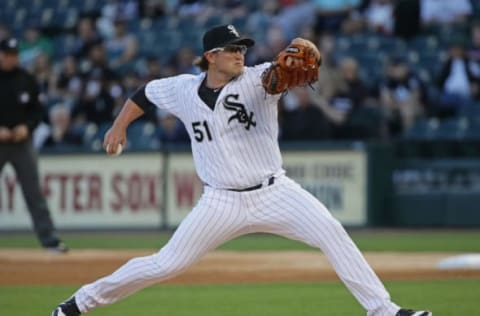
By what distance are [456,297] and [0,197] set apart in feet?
28.8

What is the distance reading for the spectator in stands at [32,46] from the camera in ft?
62.7

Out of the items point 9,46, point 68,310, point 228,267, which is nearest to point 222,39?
point 68,310

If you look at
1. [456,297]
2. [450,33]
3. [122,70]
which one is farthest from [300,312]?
[122,70]

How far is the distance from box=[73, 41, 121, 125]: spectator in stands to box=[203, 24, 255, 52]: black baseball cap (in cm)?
1037

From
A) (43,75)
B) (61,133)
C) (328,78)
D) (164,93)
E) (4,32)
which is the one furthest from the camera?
(4,32)

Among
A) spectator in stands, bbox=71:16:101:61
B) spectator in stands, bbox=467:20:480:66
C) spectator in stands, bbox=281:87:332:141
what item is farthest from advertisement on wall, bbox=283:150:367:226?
spectator in stands, bbox=71:16:101:61

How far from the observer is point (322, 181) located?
15.4 m

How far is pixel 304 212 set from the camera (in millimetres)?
6414

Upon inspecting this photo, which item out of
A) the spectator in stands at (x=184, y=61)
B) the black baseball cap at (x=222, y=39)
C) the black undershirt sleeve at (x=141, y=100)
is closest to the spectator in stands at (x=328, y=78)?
the spectator in stands at (x=184, y=61)

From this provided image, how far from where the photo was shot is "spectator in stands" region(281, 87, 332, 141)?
15312 mm

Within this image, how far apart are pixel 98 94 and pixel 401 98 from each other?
4496mm

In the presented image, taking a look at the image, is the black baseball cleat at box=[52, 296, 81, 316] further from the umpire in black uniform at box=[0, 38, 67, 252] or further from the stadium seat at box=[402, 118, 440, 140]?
the stadium seat at box=[402, 118, 440, 140]

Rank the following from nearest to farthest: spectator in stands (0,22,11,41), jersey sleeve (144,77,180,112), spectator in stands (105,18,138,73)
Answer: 1. jersey sleeve (144,77,180,112)
2. spectator in stands (105,18,138,73)
3. spectator in stands (0,22,11,41)

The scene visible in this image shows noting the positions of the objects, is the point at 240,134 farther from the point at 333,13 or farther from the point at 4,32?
the point at 4,32
